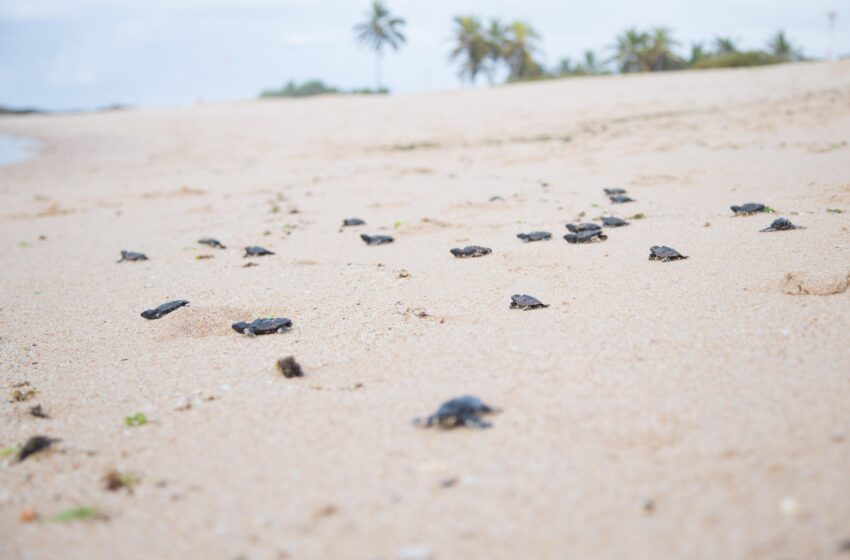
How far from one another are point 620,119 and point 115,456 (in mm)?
13104

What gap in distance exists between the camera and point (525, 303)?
411 centimetres

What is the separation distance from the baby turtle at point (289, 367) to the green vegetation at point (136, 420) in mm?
697

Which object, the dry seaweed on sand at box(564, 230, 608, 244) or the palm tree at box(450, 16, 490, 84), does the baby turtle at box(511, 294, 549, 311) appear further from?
the palm tree at box(450, 16, 490, 84)

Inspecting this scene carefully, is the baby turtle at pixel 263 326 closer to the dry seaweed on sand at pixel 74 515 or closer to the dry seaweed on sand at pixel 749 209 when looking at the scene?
the dry seaweed on sand at pixel 74 515

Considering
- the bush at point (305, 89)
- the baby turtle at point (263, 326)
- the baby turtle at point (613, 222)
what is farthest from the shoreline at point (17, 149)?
the bush at point (305, 89)

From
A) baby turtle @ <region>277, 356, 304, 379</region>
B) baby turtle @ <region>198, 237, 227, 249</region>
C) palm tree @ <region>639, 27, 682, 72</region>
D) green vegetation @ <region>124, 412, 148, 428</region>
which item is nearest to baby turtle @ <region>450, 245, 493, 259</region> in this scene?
baby turtle @ <region>277, 356, 304, 379</region>

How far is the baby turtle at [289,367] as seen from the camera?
3.35 m

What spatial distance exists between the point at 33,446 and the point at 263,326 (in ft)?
4.91

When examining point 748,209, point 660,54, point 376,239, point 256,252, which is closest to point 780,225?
point 748,209

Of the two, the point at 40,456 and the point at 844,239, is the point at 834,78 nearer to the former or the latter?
the point at 844,239

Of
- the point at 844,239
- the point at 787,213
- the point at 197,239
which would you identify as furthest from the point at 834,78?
the point at 197,239

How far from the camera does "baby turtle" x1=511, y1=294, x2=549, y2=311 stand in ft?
13.4

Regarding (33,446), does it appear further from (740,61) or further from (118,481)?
(740,61)

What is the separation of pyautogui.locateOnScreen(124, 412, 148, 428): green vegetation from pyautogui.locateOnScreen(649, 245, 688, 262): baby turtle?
372 cm
